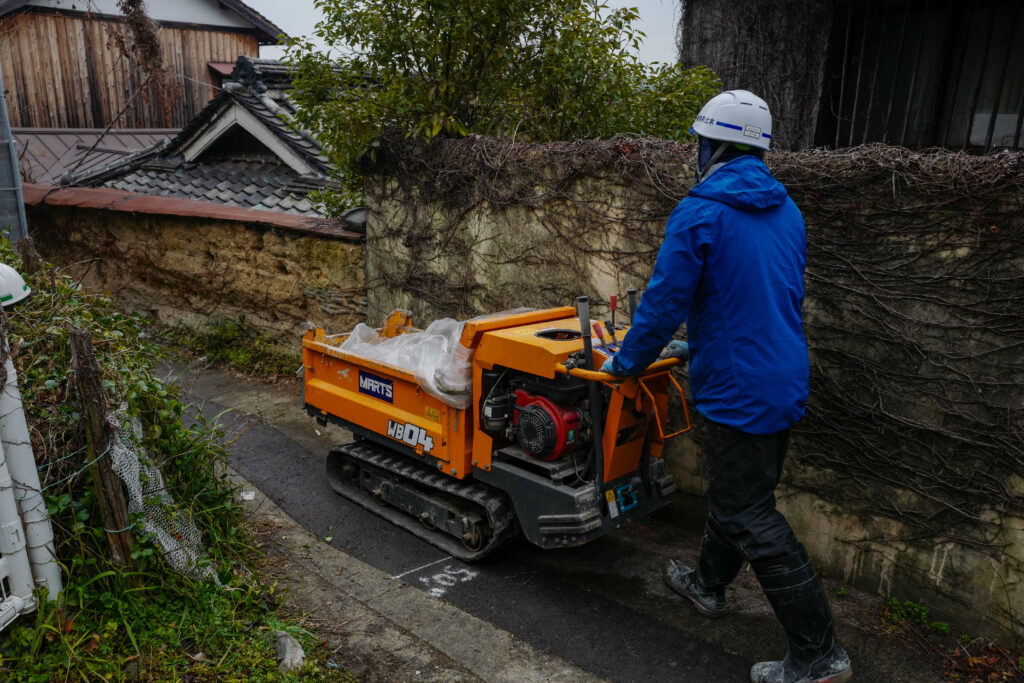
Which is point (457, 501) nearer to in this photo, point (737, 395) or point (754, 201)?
point (737, 395)

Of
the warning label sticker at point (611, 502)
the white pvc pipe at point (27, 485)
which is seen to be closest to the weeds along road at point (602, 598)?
the warning label sticker at point (611, 502)

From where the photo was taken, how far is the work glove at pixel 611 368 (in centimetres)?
351

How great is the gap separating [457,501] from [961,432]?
278cm

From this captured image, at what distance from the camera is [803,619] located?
331 centimetres

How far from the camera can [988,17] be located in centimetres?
646

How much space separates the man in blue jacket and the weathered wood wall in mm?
14742

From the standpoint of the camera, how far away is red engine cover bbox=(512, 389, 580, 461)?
3910 mm

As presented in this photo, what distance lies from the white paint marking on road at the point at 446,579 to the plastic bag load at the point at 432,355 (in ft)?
3.25

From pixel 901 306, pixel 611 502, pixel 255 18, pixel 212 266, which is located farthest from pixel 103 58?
pixel 901 306

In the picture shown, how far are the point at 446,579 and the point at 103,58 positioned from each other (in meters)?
18.1

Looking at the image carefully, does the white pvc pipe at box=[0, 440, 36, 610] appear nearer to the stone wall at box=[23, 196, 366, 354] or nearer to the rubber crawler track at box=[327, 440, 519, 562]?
the rubber crawler track at box=[327, 440, 519, 562]

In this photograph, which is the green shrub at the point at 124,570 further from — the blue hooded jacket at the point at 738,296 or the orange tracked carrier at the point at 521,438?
the blue hooded jacket at the point at 738,296

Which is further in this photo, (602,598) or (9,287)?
(602,598)

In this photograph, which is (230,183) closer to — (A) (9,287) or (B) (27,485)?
(A) (9,287)
